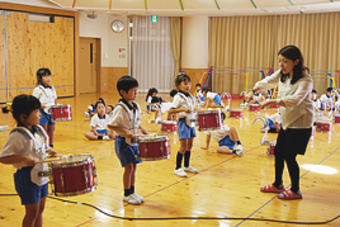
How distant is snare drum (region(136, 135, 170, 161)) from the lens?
10.8ft

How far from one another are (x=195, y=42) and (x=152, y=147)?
1223cm

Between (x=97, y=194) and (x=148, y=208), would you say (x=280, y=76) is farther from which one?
(x=97, y=194)

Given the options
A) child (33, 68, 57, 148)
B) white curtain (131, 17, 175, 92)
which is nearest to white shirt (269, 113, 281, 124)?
child (33, 68, 57, 148)

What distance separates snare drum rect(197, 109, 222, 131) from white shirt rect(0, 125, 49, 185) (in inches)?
85.3

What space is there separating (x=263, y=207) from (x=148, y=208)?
110cm

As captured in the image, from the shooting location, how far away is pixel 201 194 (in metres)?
3.91

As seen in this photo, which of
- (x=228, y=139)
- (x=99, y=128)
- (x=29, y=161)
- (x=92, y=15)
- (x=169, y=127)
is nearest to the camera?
(x=29, y=161)

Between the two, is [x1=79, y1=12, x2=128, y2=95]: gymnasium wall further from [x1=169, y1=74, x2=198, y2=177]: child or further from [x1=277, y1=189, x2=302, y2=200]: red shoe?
[x1=277, y1=189, x2=302, y2=200]: red shoe

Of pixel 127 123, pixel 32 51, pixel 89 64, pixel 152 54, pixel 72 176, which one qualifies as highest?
pixel 152 54

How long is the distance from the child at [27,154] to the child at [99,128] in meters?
4.14

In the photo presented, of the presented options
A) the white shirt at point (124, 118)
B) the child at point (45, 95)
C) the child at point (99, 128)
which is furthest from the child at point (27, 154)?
the child at point (99, 128)

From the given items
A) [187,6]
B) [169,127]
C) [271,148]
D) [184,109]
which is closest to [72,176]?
[184,109]

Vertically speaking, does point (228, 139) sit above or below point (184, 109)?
below

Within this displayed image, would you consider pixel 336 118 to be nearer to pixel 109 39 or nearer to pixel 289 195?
pixel 289 195
